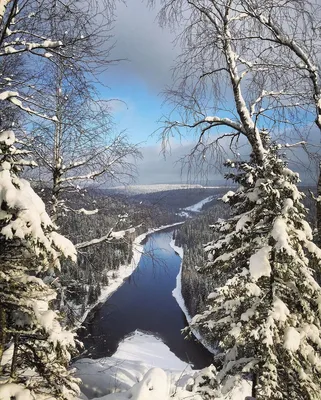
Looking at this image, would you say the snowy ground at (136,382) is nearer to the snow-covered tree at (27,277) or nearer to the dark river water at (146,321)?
the snow-covered tree at (27,277)

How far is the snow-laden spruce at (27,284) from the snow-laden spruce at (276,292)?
325 cm

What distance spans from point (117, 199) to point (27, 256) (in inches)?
185

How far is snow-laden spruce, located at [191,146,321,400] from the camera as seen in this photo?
5.07m

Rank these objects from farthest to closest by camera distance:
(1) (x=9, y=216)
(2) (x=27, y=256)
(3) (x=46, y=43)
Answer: (3) (x=46, y=43) → (2) (x=27, y=256) → (1) (x=9, y=216)

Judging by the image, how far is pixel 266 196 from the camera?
5.79 metres

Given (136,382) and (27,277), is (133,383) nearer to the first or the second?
(136,382)

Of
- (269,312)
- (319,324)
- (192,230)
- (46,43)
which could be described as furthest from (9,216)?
(192,230)

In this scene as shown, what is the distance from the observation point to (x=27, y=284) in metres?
3.18

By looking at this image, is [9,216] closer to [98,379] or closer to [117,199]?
[117,199]

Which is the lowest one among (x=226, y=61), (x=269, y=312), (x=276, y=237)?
(x=269, y=312)

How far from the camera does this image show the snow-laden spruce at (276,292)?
507 cm

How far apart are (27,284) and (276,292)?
4.53 metres

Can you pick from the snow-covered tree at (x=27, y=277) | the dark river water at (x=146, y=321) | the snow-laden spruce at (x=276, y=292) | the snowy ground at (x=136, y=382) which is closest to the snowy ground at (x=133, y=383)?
the snowy ground at (x=136, y=382)

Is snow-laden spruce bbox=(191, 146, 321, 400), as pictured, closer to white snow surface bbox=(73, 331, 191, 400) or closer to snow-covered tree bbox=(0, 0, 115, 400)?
white snow surface bbox=(73, 331, 191, 400)
